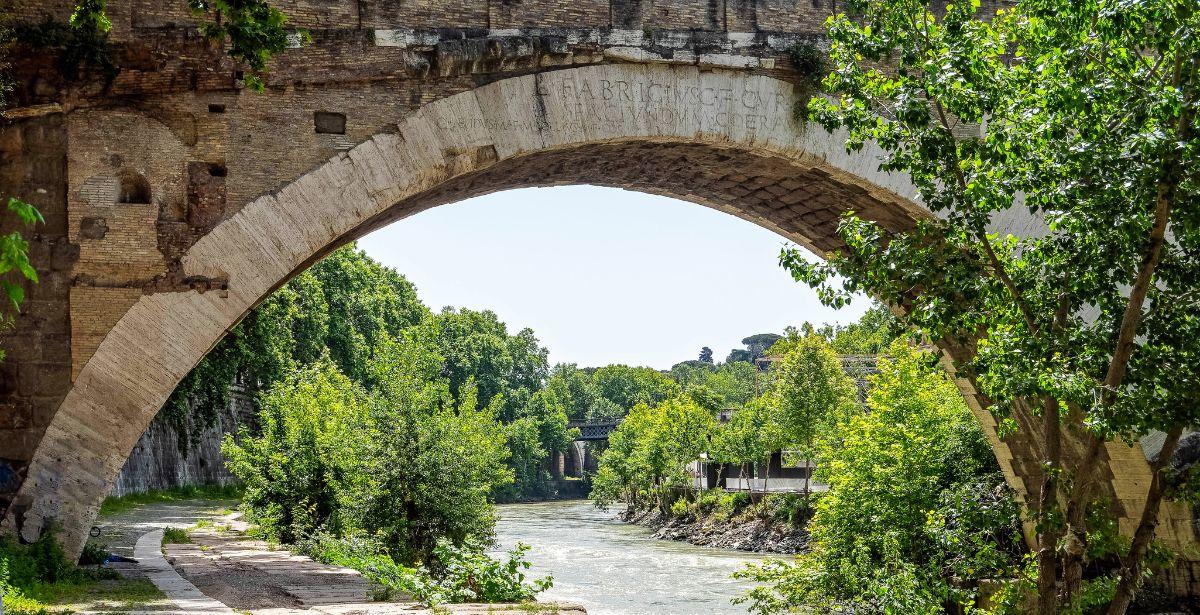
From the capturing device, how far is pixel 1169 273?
5801 millimetres

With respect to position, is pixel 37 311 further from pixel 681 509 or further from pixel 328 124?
pixel 681 509

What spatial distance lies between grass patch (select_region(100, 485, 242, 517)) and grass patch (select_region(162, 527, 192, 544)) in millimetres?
4315

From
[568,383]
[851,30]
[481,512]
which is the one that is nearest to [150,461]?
[481,512]

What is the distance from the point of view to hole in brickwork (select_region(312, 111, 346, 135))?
8.05 m

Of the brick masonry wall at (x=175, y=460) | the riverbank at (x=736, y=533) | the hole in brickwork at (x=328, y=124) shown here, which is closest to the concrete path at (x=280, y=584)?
the hole in brickwork at (x=328, y=124)

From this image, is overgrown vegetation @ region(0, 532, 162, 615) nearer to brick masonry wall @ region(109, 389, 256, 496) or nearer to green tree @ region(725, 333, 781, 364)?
brick masonry wall @ region(109, 389, 256, 496)

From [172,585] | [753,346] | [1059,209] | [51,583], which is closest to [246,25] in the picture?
[51,583]

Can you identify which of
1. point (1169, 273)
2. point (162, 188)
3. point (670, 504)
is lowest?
point (670, 504)

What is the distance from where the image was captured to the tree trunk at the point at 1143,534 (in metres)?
5.77

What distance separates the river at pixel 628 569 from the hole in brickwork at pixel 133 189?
20.4 ft

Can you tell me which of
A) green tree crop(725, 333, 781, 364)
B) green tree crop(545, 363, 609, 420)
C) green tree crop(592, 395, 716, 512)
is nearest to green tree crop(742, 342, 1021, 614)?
green tree crop(592, 395, 716, 512)

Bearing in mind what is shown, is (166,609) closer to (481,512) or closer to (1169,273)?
(1169,273)

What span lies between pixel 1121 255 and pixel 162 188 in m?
6.13

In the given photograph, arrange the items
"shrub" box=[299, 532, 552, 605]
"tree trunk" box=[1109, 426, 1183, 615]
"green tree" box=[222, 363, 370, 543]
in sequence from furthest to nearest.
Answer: "green tree" box=[222, 363, 370, 543]
"shrub" box=[299, 532, 552, 605]
"tree trunk" box=[1109, 426, 1183, 615]
